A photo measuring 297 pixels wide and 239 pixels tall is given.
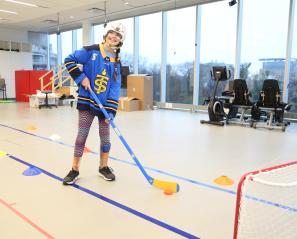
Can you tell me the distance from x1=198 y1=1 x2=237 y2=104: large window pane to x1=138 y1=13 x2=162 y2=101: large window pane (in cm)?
155

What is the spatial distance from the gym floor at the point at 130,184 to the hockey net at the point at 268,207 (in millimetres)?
195

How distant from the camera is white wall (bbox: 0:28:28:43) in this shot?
1229cm

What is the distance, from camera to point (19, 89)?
11.2 meters

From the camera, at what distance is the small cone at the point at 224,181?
8.73ft

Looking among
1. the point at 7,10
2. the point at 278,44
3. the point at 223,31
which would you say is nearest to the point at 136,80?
the point at 223,31

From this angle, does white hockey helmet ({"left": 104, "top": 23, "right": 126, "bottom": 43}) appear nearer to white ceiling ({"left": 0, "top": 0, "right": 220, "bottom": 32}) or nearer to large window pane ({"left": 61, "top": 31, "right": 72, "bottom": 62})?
white ceiling ({"left": 0, "top": 0, "right": 220, "bottom": 32})

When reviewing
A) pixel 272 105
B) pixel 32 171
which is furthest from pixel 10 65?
pixel 32 171

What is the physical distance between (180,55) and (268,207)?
286 inches

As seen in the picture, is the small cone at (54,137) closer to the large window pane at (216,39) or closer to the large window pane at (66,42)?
the large window pane at (216,39)

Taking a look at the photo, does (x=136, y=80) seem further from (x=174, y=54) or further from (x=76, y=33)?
(x=76, y=33)

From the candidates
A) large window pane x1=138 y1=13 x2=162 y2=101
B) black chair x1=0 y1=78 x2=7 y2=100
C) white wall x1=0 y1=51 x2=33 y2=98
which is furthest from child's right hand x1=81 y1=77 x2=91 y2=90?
white wall x1=0 y1=51 x2=33 y2=98

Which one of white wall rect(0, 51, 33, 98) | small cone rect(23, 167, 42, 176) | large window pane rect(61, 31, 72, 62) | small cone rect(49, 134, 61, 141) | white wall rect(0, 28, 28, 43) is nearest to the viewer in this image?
small cone rect(23, 167, 42, 176)

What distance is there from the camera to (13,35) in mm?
12586

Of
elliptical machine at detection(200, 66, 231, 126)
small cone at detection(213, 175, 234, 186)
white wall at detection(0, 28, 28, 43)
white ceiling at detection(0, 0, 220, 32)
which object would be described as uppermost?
white ceiling at detection(0, 0, 220, 32)
